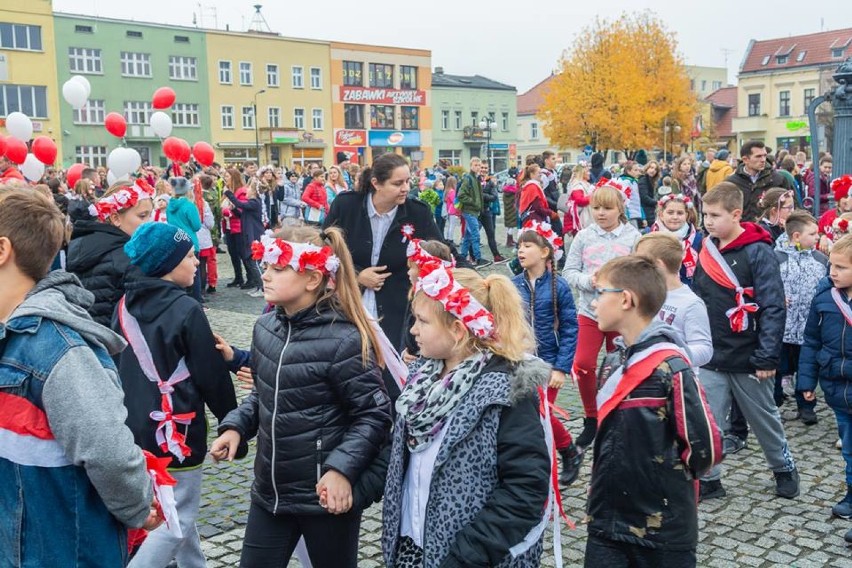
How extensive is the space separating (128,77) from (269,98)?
10702 millimetres

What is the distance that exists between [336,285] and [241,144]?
59.8m

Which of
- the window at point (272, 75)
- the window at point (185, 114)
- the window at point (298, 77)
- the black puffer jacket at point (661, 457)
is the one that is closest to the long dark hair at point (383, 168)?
the black puffer jacket at point (661, 457)

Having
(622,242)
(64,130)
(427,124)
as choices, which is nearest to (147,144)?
(64,130)

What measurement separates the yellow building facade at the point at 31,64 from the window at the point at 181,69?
8243 millimetres

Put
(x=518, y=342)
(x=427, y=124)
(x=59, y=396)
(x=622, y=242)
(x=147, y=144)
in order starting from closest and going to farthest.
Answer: (x=59, y=396) → (x=518, y=342) → (x=622, y=242) → (x=147, y=144) → (x=427, y=124)

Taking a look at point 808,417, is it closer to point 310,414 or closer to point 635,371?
A: point 635,371

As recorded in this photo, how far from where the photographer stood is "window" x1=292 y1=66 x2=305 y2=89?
65188 millimetres

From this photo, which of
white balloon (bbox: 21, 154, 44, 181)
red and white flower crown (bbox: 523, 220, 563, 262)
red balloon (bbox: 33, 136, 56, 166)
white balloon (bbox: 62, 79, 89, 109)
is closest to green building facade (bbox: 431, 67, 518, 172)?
white balloon (bbox: 62, 79, 89, 109)

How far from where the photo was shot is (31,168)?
17.7 meters

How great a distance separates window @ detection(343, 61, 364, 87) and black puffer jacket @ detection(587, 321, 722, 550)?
6782cm

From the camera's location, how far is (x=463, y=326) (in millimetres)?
2992

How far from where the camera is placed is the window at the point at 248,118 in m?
62.1

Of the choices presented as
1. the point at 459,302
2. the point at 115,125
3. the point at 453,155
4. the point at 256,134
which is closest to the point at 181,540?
the point at 459,302

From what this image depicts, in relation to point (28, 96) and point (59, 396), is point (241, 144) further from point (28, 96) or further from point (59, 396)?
point (59, 396)
